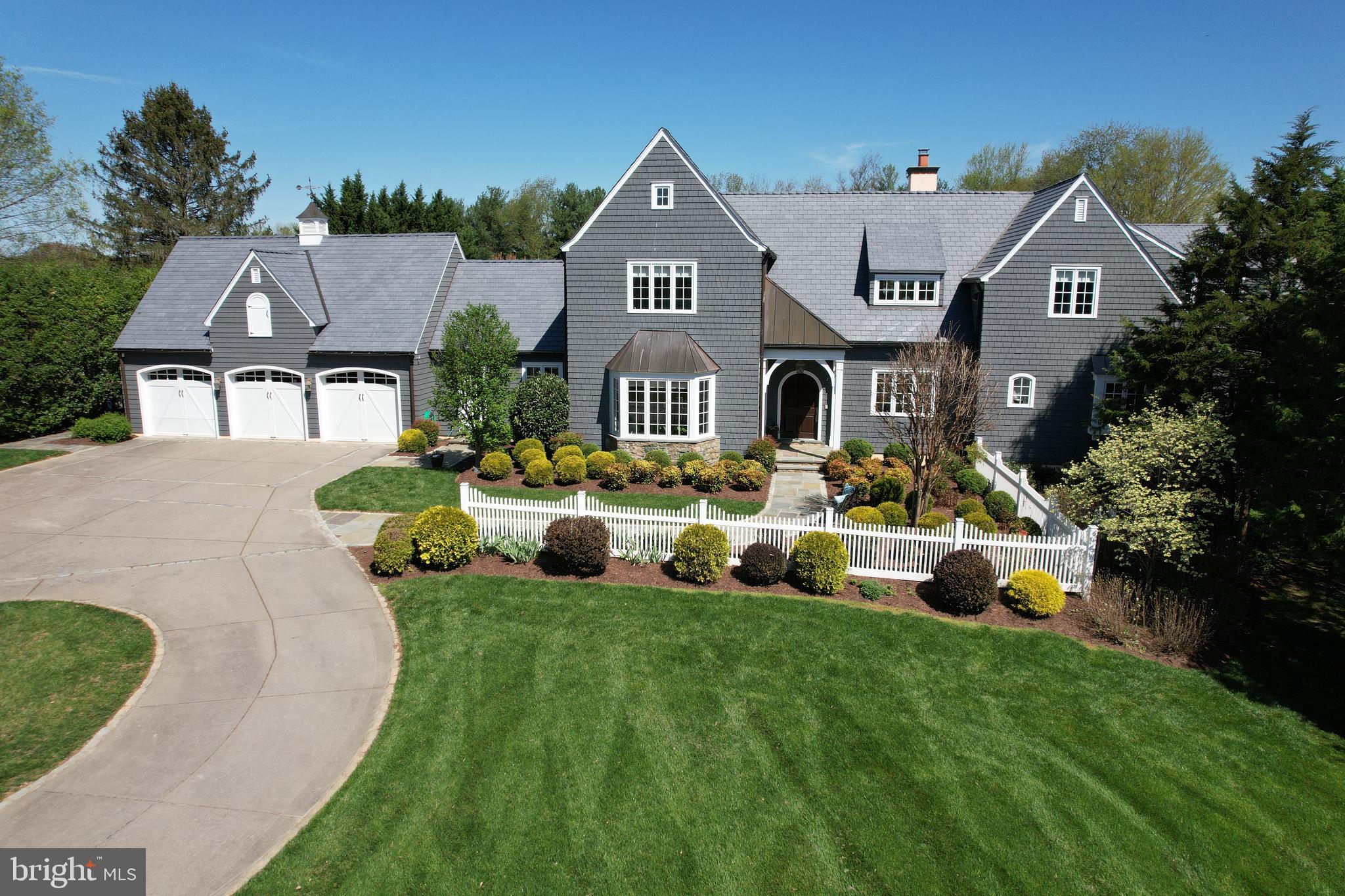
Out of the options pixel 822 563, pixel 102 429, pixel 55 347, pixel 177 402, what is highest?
pixel 55 347

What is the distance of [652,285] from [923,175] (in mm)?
12731

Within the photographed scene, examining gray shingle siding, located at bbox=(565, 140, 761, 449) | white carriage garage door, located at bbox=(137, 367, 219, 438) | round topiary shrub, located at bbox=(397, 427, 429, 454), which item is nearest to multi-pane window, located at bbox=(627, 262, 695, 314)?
gray shingle siding, located at bbox=(565, 140, 761, 449)

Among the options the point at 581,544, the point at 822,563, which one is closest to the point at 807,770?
the point at 822,563

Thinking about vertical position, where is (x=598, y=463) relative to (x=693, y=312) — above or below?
below

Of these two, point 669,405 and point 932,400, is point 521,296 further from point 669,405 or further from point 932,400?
point 932,400

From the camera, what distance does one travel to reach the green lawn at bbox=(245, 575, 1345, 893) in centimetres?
786

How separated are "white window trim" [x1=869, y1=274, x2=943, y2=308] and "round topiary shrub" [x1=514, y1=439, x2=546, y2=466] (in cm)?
1218

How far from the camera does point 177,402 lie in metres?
27.1

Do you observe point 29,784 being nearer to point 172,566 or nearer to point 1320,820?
point 172,566

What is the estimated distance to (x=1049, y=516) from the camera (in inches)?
609

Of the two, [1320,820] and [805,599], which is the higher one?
[805,599]

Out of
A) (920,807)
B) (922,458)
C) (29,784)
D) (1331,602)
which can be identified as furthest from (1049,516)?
(29,784)

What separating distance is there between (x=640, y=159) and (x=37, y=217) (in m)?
30.3

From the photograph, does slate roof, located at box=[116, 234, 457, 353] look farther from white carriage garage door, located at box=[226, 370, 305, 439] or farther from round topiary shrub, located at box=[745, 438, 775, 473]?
round topiary shrub, located at box=[745, 438, 775, 473]
